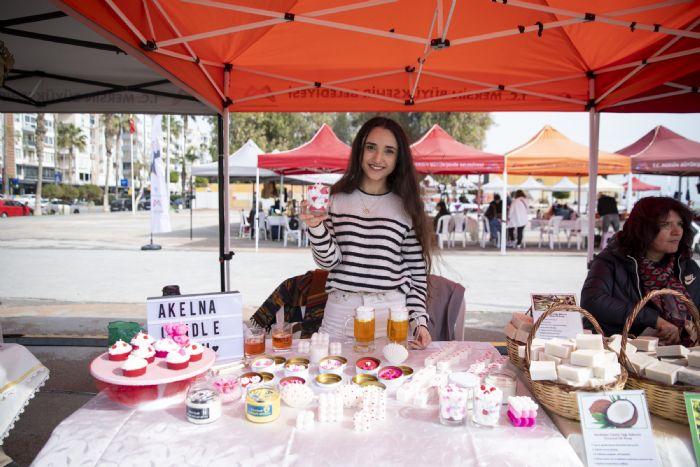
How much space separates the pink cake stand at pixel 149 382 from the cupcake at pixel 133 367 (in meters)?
0.01

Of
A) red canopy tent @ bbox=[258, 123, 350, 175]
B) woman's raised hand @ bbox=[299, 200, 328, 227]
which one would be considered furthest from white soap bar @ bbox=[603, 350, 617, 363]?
red canopy tent @ bbox=[258, 123, 350, 175]

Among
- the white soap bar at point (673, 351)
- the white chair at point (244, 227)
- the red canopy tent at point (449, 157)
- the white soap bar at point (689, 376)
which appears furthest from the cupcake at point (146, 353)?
the white chair at point (244, 227)

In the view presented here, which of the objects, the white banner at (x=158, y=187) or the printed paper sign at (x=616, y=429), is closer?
the printed paper sign at (x=616, y=429)

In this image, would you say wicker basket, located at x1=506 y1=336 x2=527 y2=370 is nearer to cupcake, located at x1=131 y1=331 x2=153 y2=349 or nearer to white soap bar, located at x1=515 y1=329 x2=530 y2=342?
white soap bar, located at x1=515 y1=329 x2=530 y2=342

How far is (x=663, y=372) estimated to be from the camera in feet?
4.91

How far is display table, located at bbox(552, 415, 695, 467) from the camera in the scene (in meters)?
1.30

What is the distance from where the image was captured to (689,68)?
2.88 m

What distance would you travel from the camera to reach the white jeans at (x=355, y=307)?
7.19 ft

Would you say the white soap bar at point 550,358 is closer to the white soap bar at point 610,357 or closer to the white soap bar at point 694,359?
the white soap bar at point 610,357

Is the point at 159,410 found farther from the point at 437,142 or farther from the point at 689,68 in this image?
the point at 437,142

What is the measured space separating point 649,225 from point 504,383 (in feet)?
5.48

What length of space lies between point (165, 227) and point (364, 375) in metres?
9.19

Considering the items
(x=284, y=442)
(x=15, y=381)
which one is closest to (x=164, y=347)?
(x=284, y=442)

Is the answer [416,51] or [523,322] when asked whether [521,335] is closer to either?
[523,322]
